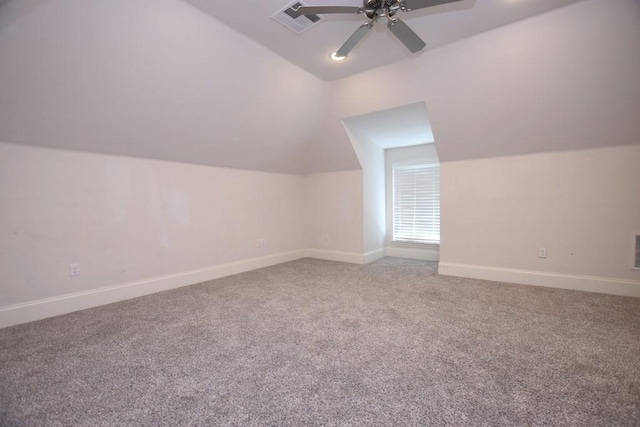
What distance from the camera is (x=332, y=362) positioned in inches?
67.3

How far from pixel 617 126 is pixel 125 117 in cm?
491

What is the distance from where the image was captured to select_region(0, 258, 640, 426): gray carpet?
130 centimetres

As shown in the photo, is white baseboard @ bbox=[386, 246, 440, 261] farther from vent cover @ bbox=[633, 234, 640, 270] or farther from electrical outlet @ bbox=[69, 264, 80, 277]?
electrical outlet @ bbox=[69, 264, 80, 277]

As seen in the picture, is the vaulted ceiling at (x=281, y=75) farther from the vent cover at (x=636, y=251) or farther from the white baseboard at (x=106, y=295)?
the white baseboard at (x=106, y=295)

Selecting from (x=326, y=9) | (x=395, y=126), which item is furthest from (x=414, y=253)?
(x=326, y=9)

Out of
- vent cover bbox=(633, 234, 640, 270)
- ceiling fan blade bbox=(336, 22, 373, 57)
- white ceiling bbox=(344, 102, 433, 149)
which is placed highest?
ceiling fan blade bbox=(336, 22, 373, 57)

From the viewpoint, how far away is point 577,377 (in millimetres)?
1524

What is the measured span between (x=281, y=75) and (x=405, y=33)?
165 centimetres

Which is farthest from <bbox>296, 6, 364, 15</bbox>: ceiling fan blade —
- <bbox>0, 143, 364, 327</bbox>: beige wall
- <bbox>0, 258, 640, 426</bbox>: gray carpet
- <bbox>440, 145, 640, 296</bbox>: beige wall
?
<bbox>440, 145, 640, 296</bbox>: beige wall

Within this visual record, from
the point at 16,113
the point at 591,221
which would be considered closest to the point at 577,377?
the point at 591,221

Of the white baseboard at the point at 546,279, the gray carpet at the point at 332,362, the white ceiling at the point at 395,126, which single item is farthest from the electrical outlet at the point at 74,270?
the white baseboard at the point at 546,279

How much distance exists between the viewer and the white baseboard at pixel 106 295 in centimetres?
234

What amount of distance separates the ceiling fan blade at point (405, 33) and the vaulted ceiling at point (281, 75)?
38 cm

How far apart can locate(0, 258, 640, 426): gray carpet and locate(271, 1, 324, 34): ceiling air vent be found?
2.58 m
